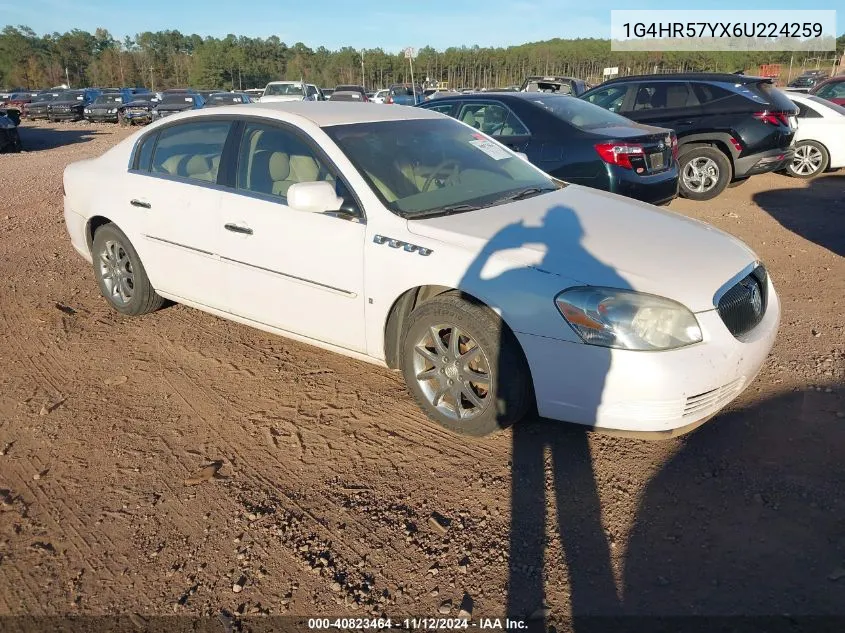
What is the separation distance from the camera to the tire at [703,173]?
9.73 meters

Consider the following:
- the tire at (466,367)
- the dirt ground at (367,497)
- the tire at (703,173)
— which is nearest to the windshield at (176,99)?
the tire at (703,173)

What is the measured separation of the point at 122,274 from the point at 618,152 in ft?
15.5

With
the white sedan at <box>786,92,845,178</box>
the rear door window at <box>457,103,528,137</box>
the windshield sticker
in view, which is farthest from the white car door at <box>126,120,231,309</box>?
the white sedan at <box>786,92,845,178</box>

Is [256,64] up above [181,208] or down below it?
above

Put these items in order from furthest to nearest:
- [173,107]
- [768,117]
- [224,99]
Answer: [224,99] → [173,107] → [768,117]

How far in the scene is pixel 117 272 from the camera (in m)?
5.25

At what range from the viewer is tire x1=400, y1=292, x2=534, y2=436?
324 centimetres

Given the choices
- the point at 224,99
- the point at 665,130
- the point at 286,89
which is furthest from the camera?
the point at 286,89

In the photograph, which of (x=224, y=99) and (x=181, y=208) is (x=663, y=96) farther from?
(x=224, y=99)

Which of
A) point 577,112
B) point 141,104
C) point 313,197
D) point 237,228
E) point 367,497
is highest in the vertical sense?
point 141,104

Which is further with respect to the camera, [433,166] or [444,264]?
[433,166]

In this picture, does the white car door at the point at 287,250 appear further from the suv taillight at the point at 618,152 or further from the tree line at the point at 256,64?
the tree line at the point at 256,64

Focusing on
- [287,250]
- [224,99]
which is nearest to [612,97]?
[287,250]

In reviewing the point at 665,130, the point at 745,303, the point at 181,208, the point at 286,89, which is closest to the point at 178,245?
the point at 181,208
